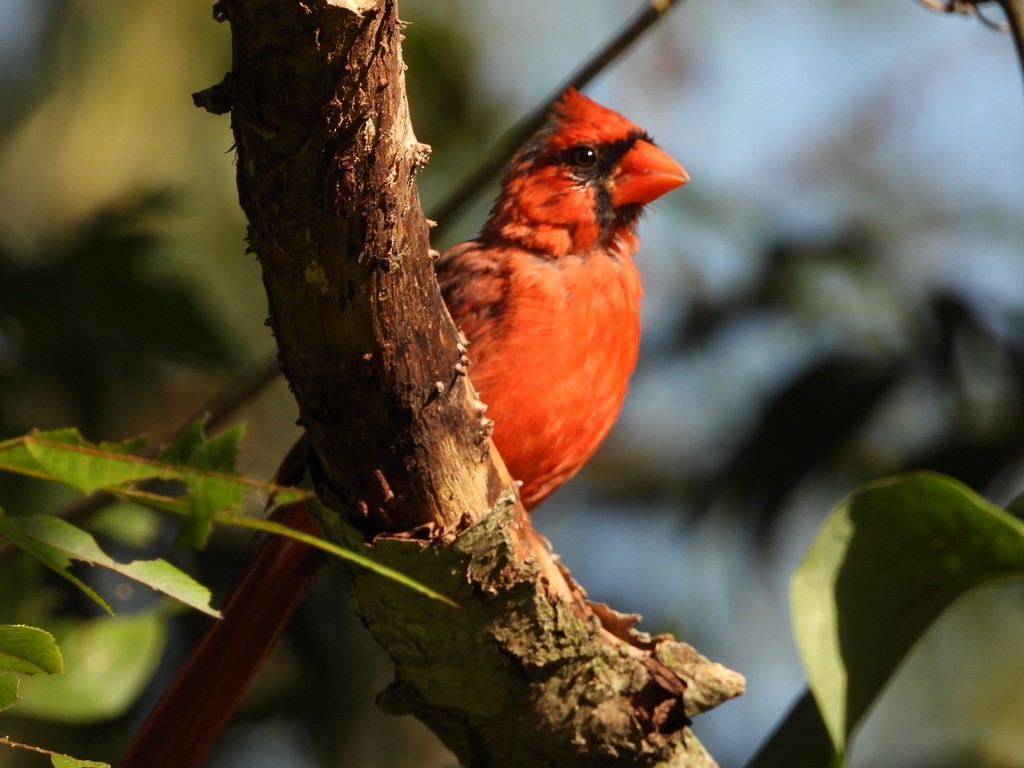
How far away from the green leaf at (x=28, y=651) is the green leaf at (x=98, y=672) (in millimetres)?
1359

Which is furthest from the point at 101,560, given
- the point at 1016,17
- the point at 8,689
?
the point at 1016,17

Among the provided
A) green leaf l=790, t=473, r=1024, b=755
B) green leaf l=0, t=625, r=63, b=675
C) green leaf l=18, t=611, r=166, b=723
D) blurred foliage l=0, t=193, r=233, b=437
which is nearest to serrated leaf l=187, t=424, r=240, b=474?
green leaf l=0, t=625, r=63, b=675

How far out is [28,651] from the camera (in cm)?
147

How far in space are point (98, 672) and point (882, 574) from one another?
1.83 metres

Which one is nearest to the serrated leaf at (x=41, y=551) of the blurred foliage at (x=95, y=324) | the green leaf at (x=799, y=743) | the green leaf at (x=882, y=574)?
the green leaf at (x=882, y=574)

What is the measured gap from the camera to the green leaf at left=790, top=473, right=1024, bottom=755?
1544mm

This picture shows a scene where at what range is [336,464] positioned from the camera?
1867 mm

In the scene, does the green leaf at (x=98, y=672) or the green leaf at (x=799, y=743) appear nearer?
the green leaf at (x=799, y=743)

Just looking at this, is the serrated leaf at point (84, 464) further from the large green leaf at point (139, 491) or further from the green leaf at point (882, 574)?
the green leaf at point (882, 574)

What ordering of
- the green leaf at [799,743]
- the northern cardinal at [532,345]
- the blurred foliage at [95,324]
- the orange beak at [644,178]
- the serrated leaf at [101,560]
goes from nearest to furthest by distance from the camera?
the serrated leaf at [101,560] → the green leaf at [799,743] → the northern cardinal at [532,345] → the orange beak at [644,178] → the blurred foliage at [95,324]

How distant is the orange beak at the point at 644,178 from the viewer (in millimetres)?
3297

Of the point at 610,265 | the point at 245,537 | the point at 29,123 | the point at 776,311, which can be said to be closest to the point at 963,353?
the point at 776,311

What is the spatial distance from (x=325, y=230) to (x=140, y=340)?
2454 millimetres

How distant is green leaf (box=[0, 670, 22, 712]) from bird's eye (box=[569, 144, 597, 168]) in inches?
86.1
